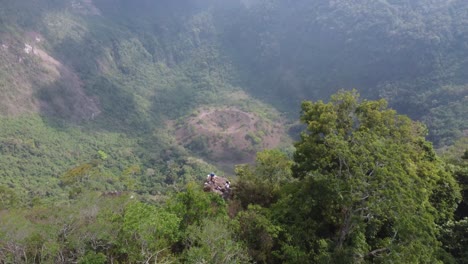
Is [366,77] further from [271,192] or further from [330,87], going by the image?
[271,192]

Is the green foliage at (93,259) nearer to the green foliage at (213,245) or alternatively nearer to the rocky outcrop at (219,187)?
the green foliage at (213,245)

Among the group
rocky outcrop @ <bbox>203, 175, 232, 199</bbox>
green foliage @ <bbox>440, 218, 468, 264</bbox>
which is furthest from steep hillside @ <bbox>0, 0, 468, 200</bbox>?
green foliage @ <bbox>440, 218, 468, 264</bbox>

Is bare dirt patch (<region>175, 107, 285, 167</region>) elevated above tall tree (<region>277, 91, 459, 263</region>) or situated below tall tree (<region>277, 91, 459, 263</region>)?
above

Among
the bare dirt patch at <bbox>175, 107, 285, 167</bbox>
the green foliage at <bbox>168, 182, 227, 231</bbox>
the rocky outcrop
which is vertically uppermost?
the bare dirt patch at <bbox>175, 107, 285, 167</bbox>

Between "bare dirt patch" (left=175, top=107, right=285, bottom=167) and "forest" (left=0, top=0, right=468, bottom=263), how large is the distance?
65cm

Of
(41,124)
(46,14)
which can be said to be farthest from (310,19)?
(41,124)

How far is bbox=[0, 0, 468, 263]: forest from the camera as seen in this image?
20.1 metres

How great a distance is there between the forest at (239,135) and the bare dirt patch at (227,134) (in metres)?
0.65

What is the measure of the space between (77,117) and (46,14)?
47.7 m

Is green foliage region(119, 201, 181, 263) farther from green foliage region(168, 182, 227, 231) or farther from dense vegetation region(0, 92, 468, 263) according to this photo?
green foliage region(168, 182, 227, 231)

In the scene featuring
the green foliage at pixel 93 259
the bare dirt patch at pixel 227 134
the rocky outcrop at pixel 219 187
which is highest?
the bare dirt patch at pixel 227 134

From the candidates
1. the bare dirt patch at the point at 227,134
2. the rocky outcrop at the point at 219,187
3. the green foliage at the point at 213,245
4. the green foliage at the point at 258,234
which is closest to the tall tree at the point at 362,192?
the green foliage at the point at 258,234

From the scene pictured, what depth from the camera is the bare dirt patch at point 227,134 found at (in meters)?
108

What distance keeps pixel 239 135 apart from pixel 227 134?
3847 mm
